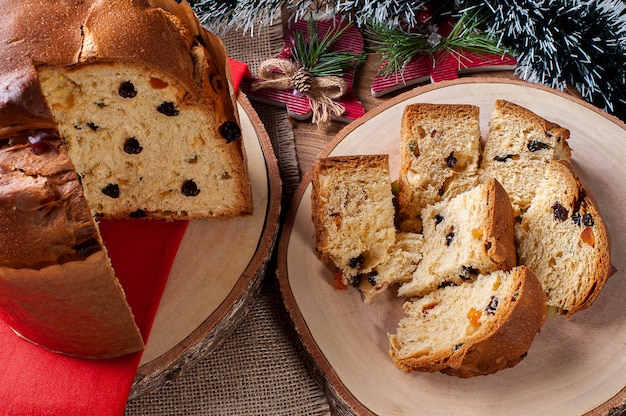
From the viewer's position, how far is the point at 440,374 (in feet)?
7.95

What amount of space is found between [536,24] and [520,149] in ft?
2.11

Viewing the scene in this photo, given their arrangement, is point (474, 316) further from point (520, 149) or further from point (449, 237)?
point (520, 149)

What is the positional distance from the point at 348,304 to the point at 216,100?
89 centimetres

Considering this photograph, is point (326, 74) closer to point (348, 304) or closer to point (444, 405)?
point (348, 304)

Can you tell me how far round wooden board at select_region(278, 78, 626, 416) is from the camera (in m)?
2.37

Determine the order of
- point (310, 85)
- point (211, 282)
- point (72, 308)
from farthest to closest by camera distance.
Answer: point (310, 85) < point (211, 282) < point (72, 308)

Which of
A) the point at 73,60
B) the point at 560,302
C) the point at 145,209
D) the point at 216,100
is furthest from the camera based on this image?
the point at 145,209

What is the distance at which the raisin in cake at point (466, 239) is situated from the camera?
2.34 meters

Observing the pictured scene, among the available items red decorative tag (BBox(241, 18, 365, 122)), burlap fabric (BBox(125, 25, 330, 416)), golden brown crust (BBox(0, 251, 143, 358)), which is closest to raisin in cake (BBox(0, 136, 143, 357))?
golden brown crust (BBox(0, 251, 143, 358))

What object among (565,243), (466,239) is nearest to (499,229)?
(466,239)

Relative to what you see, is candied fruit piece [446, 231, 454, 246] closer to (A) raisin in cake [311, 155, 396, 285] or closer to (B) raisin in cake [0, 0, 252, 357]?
(A) raisin in cake [311, 155, 396, 285]

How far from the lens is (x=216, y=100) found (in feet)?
7.46

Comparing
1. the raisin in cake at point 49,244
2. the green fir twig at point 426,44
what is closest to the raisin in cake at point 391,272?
the raisin in cake at point 49,244

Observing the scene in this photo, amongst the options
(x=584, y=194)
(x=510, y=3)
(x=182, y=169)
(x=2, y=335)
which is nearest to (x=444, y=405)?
(x=584, y=194)
